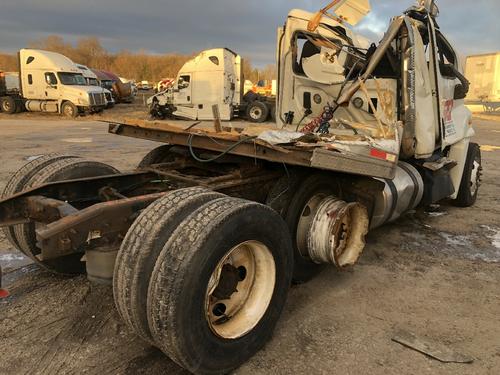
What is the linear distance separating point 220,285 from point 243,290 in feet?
0.74

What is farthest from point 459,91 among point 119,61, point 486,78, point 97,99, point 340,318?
point 119,61

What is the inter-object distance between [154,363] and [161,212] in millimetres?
949

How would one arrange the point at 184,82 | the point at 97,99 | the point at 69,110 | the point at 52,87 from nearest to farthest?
1. the point at 184,82
2. the point at 69,110
3. the point at 52,87
4. the point at 97,99

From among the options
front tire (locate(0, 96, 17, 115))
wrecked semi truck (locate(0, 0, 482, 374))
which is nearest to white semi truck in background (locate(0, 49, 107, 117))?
front tire (locate(0, 96, 17, 115))

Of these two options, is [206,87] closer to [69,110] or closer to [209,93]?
[209,93]

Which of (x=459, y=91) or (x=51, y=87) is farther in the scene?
(x=51, y=87)

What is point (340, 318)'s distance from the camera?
323cm

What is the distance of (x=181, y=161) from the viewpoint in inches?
171

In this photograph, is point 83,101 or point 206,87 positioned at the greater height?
point 206,87

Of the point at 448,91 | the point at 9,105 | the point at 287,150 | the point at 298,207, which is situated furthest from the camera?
the point at 9,105

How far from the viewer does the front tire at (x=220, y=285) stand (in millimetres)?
2195

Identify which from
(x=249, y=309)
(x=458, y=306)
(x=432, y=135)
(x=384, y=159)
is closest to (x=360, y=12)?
(x=432, y=135)

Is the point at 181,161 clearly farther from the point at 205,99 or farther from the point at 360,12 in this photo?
the point at 205,99

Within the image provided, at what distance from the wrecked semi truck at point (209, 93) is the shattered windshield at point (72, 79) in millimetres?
4829
